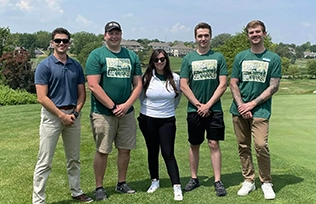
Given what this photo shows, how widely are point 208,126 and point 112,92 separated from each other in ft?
4.32

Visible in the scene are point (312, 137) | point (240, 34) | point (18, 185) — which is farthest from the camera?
point (240, 34)

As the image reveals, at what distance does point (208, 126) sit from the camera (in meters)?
4.60

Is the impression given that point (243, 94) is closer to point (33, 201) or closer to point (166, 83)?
point (166, 83)

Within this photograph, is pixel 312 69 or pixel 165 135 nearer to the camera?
pixel 165 135

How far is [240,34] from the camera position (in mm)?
51531

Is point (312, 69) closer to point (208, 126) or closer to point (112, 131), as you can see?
point (208, 126)

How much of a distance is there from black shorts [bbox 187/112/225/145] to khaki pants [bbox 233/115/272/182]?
258 millimetres

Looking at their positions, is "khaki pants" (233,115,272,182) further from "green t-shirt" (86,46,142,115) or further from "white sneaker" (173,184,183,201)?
"green t-shirt" (86,46,142,115)

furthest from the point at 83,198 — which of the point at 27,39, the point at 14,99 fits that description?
the point at 27,39

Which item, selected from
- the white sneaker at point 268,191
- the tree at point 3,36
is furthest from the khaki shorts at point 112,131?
the tree at point 3,36

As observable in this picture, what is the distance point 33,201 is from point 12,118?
331 inches

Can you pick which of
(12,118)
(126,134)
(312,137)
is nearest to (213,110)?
(126,134)

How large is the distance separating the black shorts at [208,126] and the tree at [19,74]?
101 feet

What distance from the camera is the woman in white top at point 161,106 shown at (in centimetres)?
445
